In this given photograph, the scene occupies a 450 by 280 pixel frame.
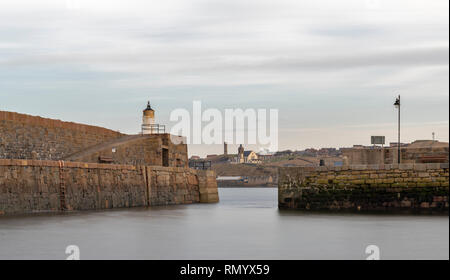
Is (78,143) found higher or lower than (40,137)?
lower

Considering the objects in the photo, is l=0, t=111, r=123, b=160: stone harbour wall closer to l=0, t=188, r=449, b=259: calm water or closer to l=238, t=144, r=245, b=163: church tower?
l=0, t=188, r=449, b=259: calm water

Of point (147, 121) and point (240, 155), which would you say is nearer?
point (147, 121)

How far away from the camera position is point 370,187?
2269cm

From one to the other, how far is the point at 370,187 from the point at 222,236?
5.62m

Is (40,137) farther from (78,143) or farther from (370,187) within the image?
(370,187)

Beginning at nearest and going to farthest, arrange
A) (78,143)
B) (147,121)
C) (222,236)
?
(222,236) < (78,143) < (147,121)

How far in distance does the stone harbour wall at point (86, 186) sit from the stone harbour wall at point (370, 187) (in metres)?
6.32

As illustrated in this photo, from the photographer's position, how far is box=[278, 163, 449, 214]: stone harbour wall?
71.6ft

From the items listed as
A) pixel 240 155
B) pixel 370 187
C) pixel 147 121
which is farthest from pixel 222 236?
pixel 240 155

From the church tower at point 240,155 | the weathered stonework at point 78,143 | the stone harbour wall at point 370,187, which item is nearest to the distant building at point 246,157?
the church tower at point 240,155

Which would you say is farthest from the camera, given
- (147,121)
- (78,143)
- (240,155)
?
(240,155)

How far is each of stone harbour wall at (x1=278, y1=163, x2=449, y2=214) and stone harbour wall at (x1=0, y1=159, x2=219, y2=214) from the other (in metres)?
6.32

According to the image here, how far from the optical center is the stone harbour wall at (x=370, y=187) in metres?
21.8
